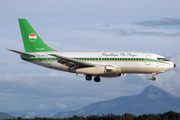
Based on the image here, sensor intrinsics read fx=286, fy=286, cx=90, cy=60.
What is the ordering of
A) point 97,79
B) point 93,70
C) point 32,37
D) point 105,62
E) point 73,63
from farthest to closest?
point 97,79 → point 32,37 → point 105,62 → point 73,63 → point 93,70

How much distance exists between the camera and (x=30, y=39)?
70.1m

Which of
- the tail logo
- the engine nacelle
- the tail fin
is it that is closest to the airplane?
the engine nacelle

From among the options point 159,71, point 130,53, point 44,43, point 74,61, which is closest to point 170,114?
point 159,71

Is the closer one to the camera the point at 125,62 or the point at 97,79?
the point at 125,62

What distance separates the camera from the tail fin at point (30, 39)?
228ft

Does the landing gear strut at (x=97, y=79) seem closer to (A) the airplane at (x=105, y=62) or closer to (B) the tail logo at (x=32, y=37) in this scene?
(A) the airplane at (x=105, y=62)

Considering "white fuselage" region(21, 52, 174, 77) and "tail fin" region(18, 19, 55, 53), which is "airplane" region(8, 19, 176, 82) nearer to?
"white fuselage" region(21, 52, 174, 77)

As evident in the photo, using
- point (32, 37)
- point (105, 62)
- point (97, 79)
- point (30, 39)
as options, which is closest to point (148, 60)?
point (105, 62)

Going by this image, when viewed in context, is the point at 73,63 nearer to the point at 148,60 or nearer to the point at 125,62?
the point at 125,62

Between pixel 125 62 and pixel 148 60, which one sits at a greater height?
pixel 148 60

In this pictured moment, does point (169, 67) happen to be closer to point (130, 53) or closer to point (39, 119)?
point (130, 53)

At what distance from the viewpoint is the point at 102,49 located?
6806 centimetres

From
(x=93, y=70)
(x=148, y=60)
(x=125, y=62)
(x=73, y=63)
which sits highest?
(x=148, y=60)

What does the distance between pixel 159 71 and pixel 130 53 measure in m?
7.59
